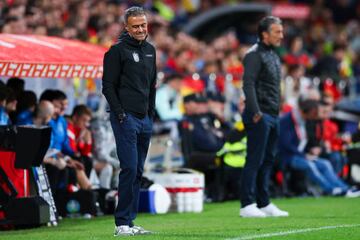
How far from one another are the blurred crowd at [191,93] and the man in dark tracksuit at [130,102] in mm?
2436

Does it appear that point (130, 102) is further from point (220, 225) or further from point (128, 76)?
point (220, 225)

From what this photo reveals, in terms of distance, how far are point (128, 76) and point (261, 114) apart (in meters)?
2.62

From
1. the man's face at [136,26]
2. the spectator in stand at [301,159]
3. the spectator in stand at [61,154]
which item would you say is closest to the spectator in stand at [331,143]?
the spectator in stand at [301,159]

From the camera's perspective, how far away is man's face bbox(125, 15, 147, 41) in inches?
486

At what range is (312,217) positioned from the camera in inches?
575

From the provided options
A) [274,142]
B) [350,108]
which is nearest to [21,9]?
[274,142]

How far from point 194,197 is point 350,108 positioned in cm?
898

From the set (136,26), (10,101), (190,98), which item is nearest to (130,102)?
(136,26)

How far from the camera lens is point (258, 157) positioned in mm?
14734

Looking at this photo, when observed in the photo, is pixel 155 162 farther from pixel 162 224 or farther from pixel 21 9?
pixel 162 224

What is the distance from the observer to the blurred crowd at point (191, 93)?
54.3 feet

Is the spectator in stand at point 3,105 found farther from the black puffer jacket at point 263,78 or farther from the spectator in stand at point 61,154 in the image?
the black puffer jacket at point 263,78

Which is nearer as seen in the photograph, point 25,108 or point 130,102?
point 130,102

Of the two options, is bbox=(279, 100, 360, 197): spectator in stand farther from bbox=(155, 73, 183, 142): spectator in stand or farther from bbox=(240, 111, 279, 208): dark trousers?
bbox=(240, 111, 279, 208): dark trousers
